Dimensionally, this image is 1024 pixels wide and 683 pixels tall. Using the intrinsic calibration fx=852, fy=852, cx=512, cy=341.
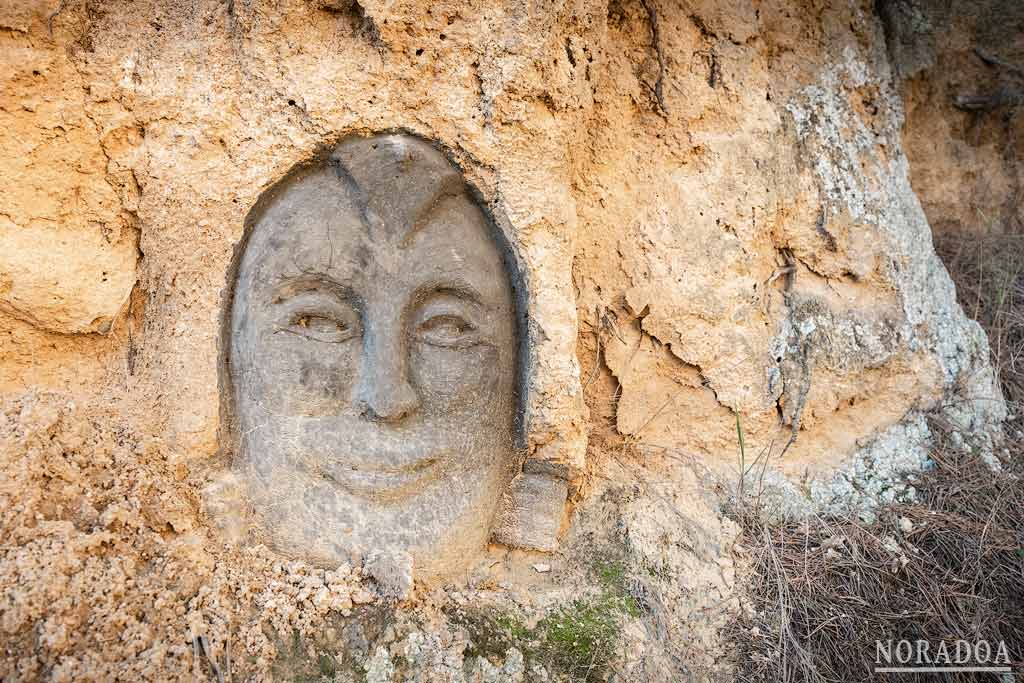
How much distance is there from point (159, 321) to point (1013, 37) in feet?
12.0

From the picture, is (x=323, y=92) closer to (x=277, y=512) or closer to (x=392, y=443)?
(x=392, y=443)

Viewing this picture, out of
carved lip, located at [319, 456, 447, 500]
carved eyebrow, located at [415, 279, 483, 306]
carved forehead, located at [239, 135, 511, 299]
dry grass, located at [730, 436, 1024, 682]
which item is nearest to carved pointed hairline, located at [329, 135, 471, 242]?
carved forehead, located at [239, 135, 511, 299]

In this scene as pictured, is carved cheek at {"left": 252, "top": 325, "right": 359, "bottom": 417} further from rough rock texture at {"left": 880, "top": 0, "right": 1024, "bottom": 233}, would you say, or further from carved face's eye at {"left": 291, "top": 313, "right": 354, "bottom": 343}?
rough rock texture at {"left": 880, "top": 0, "right": 1024, "bottom": 233}

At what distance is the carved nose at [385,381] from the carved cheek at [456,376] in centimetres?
8

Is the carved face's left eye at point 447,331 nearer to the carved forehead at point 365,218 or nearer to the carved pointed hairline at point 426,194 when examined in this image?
the carved forehead at point 365,218

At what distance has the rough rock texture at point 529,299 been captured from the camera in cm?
221

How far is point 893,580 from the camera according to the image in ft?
8.47

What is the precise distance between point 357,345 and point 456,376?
0.98 ft

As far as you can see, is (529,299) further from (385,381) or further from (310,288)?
(310,288)

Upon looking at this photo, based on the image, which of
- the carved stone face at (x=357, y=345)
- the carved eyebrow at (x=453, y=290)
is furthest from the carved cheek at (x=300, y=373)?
the carved eyebrow at (x=453, y=290)

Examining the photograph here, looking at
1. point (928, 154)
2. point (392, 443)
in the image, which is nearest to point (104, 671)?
point (392, 443)

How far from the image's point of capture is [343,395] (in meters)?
2.42

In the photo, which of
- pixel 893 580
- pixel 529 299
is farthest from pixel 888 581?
pixel 529 299

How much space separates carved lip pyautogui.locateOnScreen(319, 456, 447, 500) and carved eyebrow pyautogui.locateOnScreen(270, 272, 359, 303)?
473 mm
